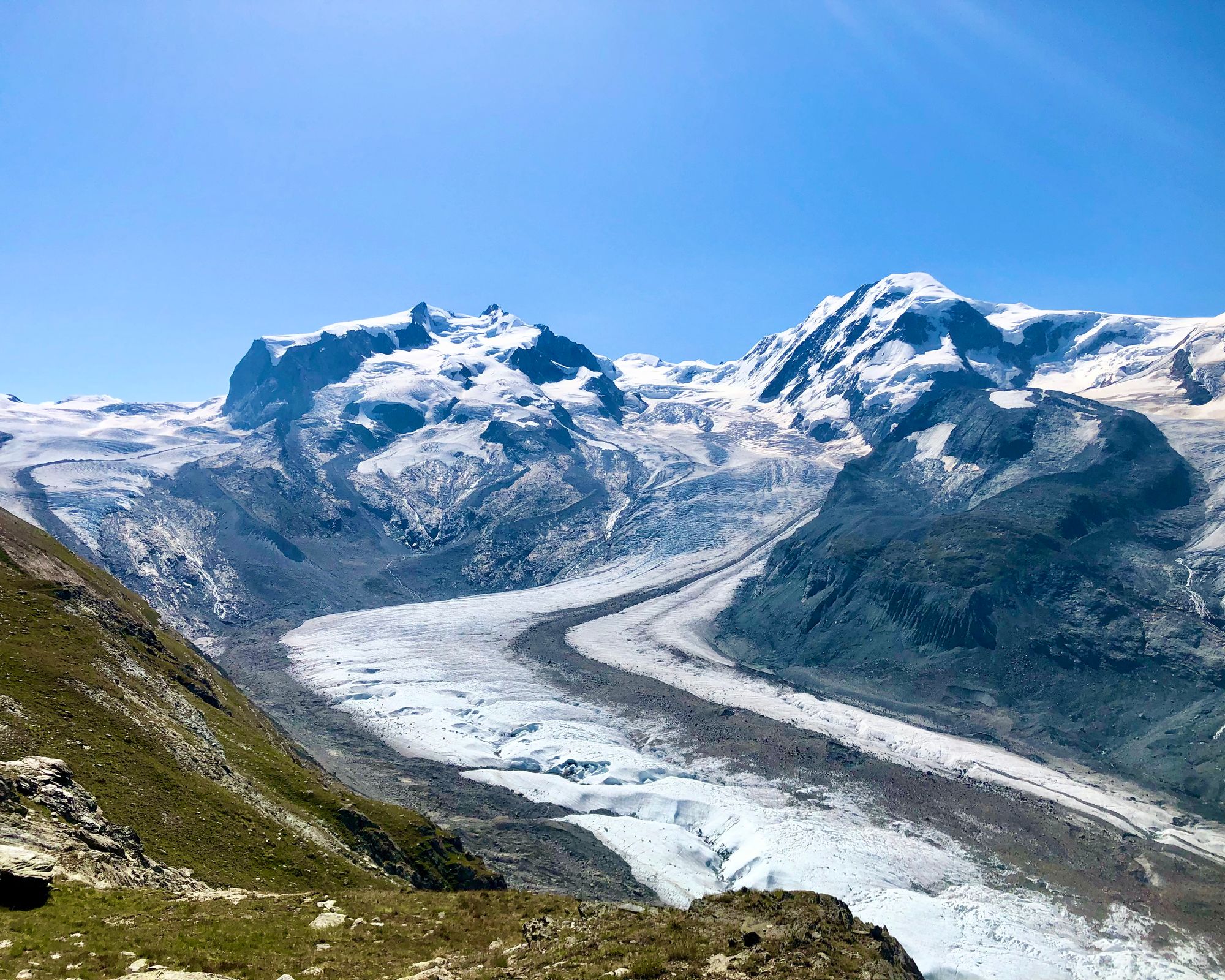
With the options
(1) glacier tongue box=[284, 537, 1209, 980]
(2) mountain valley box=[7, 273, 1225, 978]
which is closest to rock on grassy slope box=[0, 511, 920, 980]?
(2) mountain valley box=[7, 273, 1225, 978]

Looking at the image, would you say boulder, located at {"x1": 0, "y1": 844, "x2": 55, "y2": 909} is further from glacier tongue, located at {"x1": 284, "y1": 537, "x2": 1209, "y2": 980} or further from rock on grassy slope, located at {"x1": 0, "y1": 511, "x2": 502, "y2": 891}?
glacier tongue, located at {"x1": 284, "y1": 537, "x2": 1209, "y2": 980}

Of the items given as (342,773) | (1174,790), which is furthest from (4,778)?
(1174,790)

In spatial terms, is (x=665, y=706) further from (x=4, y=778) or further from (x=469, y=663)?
(x=4, y=778)

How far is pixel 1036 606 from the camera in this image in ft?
393

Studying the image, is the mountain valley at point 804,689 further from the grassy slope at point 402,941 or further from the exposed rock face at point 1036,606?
the grassy slope at point 402,941

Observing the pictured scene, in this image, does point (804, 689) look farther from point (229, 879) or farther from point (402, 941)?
point (402, 941)

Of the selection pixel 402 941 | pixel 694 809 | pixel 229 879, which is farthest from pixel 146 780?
pixel 694 809

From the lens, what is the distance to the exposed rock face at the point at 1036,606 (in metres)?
97.2

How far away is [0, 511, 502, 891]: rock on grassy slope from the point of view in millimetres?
24156

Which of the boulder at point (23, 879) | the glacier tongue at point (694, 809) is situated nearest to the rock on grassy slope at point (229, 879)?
the boulder at point (23, 879)

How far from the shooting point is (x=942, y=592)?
5015 inches

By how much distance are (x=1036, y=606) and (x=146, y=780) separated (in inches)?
4971

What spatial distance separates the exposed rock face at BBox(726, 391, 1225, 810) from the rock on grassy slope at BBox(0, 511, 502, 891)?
8501 cm

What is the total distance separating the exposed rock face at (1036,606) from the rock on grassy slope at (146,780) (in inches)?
3347
